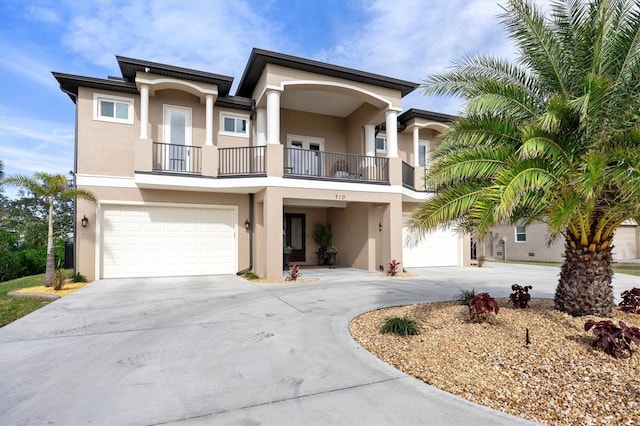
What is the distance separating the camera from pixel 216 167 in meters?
11.7

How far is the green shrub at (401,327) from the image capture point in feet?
17.1

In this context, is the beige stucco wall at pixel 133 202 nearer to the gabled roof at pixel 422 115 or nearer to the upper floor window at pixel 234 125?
the upper floor window at pixel 234 125

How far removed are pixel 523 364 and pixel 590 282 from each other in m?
2.70

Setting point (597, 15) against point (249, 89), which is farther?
point (249, 89)

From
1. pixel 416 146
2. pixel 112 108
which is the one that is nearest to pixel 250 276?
pixel 112 108

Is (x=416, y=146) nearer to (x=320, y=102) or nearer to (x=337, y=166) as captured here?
(x=337, y=166)

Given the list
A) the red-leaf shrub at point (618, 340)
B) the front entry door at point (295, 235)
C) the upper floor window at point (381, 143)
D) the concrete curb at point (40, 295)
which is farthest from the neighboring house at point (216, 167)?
the red-leaf shrub at point (618, 340)

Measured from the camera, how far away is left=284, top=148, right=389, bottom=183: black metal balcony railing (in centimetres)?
1312

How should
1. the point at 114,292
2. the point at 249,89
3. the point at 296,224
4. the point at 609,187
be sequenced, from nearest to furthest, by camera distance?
the point at 609,187, the point at 114,292, the point at 249,89, the point at 296,224

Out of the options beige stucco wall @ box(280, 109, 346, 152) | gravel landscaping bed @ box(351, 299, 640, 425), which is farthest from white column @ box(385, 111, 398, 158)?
gravel landscaping bed @ box(351, 299, 640, 425)

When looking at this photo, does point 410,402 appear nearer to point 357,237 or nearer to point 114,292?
point 114,292

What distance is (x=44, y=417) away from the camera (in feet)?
9.75

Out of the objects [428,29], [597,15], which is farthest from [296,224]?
[597,15]

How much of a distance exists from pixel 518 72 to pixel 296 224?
11.4m
